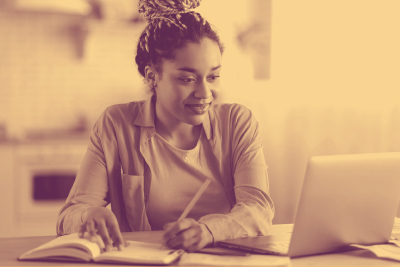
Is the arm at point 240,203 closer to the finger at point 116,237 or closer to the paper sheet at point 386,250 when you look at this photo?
the finger at point 116,237

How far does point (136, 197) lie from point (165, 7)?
23.7 inches

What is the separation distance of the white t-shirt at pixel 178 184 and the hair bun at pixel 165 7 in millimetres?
389

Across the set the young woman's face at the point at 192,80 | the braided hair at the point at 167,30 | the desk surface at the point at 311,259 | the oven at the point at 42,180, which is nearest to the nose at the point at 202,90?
the young woman's face at the point at 192,80

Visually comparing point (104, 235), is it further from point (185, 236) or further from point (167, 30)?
point (167, 30)

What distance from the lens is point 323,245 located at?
44.1 inches

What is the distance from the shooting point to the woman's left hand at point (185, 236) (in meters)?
1.14

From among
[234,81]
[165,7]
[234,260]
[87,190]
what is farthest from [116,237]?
[234,81]

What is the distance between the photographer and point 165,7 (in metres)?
1.66

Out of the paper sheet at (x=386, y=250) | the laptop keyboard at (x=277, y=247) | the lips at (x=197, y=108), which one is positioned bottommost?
the paper sheet at (x=386, y=250)

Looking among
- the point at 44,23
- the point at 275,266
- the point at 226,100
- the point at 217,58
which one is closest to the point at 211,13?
the point at 226,100

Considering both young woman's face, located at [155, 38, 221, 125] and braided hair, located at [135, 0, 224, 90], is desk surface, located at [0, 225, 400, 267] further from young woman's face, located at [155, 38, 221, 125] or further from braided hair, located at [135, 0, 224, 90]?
braided hair, located at [135, 0, 224, 90]

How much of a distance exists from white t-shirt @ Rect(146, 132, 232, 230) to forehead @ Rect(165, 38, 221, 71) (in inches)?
10.5

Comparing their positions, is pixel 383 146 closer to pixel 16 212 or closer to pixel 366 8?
pixel 366 8

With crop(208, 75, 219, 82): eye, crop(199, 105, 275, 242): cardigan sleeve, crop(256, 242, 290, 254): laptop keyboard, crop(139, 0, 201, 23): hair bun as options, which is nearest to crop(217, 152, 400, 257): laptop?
crop(256, 242, 290, 254): laptop keyboard
